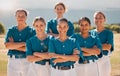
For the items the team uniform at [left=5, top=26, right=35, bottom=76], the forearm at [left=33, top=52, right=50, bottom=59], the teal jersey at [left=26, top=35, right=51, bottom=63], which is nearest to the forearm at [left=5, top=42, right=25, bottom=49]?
the team uniform at [left=5, top=26, right=35, bottom=76]

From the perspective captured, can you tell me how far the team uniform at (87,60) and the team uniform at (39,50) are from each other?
593 mm

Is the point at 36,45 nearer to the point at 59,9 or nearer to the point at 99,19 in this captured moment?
the point at 59,9

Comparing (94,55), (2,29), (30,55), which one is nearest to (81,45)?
(94,55)

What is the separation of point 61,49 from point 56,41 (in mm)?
155

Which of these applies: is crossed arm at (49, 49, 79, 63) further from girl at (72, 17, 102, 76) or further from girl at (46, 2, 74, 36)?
girl at (46, 2, 74, 36)

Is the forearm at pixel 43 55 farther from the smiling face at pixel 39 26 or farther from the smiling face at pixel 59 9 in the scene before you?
the smiling face at pixel 59 9

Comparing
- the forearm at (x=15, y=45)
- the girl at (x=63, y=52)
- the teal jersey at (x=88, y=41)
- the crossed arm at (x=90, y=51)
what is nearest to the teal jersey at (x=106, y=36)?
the teal jersey at (x=88, y=41)

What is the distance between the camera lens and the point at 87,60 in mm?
6512

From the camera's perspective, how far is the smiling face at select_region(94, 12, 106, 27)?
6.87m

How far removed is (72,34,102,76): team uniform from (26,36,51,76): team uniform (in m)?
0.59

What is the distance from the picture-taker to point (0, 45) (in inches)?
902

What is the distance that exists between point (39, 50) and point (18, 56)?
0.62 metres

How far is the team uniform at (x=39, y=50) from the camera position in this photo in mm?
6141

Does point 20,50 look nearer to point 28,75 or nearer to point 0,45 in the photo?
point 28,75
